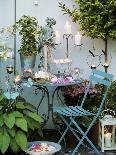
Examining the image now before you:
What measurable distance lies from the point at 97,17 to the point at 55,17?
2.28 feet

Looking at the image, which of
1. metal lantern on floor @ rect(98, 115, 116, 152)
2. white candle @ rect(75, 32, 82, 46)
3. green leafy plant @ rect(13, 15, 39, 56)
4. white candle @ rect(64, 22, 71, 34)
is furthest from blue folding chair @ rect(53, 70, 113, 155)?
green leafy plant @ rect(13, 15, 39, 56)

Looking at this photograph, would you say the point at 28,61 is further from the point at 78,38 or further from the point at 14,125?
the point at 14,125

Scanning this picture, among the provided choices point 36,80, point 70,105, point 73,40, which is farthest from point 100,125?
point 73,40

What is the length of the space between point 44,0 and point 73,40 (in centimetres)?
72

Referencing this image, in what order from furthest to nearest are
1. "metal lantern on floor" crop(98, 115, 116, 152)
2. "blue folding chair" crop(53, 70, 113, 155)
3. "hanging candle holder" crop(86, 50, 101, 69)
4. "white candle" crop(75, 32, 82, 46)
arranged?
1. "hanging candle holder" crop(86, 50, 101, 69)
2. "white candle" crop(75, 32, 82, 46)
3. "metal lantern on floor" crop(98, 115, 116, 152)
4. "blue folding chair" crop(53, 70, 113, 155)

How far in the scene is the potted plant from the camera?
5523 millimetres

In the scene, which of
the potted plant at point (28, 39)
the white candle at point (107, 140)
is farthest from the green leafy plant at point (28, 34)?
the white candle at point (107, 140)

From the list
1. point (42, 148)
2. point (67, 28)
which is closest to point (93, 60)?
point (67, 28)

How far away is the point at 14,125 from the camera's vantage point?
4.76m

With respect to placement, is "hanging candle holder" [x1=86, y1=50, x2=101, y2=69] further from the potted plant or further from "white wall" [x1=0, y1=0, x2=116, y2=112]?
the potted plant

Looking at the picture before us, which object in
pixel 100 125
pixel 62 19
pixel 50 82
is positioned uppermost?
pixel 62 19

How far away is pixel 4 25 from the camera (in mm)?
5984

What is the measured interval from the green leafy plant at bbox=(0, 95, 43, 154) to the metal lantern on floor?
0.84 meters

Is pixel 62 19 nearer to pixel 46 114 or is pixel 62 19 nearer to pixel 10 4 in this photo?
pixel 10 4
